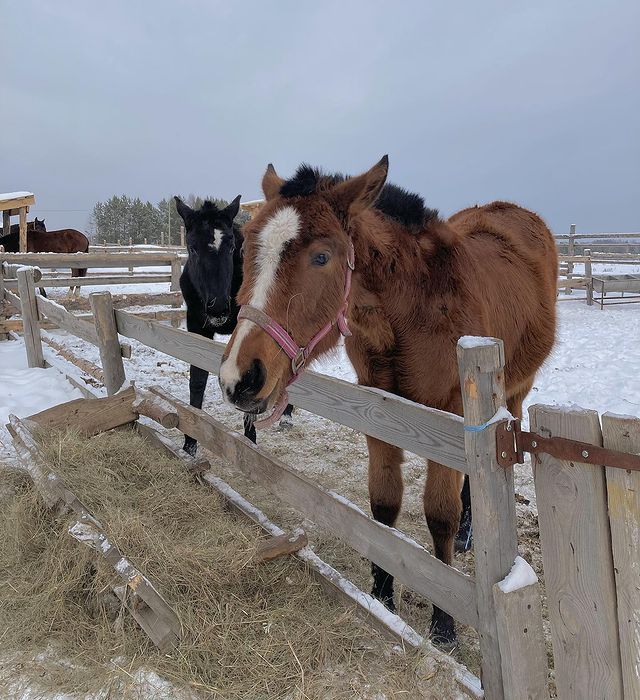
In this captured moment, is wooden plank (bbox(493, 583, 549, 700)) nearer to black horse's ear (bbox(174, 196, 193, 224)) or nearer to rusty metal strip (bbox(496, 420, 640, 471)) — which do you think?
rusty metal strip (bbox(496, 420, 640, 471))

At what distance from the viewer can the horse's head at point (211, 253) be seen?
4895 mm

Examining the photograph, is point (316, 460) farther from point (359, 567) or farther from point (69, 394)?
point (69, 394)

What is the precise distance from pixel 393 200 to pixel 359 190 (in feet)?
1.75

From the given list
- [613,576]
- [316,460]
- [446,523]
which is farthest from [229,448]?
[613,576]

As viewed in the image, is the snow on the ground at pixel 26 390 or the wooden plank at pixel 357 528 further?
the snow on the ground at pixel 26 390

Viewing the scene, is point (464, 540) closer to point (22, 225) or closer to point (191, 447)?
point (191, 447)

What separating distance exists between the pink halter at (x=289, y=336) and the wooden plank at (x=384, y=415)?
1.09 ft

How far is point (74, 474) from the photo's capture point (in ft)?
9.40

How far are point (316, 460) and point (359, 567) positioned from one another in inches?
68.5

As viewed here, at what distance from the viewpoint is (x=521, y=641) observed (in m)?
1.52

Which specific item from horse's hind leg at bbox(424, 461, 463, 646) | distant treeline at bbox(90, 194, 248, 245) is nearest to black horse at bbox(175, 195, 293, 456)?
horse's hind leg at bbox(424, 461, 463, 646)

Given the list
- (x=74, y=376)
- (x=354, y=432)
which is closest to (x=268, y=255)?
(x=354, y=432)

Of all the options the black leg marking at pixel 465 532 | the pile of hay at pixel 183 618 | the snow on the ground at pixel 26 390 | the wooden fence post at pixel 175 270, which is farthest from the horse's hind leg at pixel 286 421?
the wooden fence post at pixel 175 270

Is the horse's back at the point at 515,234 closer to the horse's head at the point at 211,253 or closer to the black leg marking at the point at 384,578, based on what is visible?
the black leg marking at the point at 384,578
